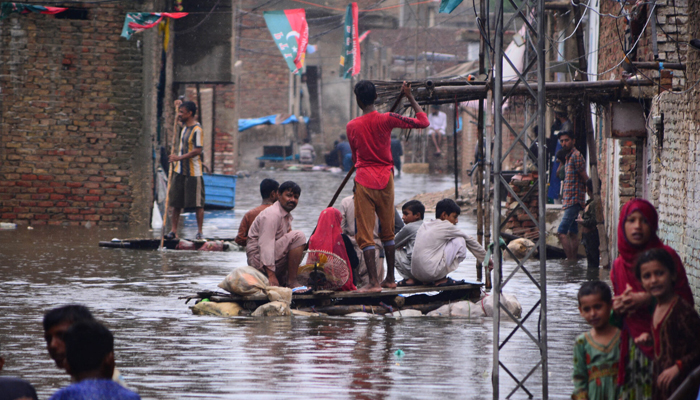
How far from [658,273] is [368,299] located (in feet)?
14.4

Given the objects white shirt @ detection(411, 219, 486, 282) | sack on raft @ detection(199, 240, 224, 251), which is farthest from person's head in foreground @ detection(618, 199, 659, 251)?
sack on raft @ detection(199, 240, 224, 251)

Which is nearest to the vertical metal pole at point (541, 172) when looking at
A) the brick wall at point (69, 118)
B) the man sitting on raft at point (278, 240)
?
the man sitting on raft at point (278, 240)

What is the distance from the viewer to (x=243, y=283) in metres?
8.02

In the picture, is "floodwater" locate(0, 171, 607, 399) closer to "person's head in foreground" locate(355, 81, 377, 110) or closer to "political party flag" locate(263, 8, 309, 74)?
"person's head in foreground" locate(355, 81, 377, 110)

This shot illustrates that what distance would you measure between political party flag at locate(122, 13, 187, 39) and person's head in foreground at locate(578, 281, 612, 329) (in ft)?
37.1

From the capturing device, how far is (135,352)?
6.51 meters

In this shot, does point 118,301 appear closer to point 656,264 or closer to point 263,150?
point 656,264

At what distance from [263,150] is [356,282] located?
101ft

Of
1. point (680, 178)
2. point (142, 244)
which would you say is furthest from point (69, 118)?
point (680, 178)

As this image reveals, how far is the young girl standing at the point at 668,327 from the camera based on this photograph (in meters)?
4.21

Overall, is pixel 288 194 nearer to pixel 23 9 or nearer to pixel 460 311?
pixel 460 311

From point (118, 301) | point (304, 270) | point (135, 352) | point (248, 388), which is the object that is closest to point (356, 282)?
point (304, 270)

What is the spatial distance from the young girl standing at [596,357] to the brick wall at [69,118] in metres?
11.7

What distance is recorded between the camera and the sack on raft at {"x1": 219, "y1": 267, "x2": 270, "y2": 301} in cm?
802
